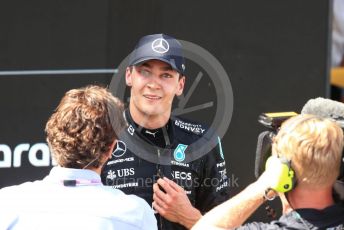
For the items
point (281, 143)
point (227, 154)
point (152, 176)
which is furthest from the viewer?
point (227, 154)

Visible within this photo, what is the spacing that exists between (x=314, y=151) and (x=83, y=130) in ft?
2.22

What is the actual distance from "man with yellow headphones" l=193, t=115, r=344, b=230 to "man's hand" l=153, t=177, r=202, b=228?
0.72 metres

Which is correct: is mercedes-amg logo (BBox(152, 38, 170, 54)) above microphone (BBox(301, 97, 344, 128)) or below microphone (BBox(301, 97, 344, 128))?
above

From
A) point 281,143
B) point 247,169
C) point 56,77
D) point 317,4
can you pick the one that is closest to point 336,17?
point 317,4

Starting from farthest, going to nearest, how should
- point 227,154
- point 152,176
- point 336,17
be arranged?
point 336,17 → point 227,154 → point 152,176

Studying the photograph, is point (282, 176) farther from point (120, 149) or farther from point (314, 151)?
point (120, 149)

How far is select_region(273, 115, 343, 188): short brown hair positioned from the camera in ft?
7.63

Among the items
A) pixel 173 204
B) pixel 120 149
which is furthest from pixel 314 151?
pixel 120 149

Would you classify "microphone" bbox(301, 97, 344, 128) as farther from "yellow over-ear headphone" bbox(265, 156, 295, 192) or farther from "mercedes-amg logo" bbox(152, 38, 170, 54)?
"mercedes-amg logo" bbox(152, 38, 170, 54)

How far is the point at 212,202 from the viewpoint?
332 centimetres

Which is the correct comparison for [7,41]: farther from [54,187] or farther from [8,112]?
[54,187]

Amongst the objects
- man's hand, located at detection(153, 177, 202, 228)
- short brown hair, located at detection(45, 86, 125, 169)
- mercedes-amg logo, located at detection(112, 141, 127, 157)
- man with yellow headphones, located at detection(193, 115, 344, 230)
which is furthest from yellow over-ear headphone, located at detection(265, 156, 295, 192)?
mercedes-amg logo, located at detection(112, 141, 127, 157)

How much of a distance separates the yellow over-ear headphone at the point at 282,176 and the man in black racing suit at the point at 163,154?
2.85 feet

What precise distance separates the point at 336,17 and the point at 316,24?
769 mm
